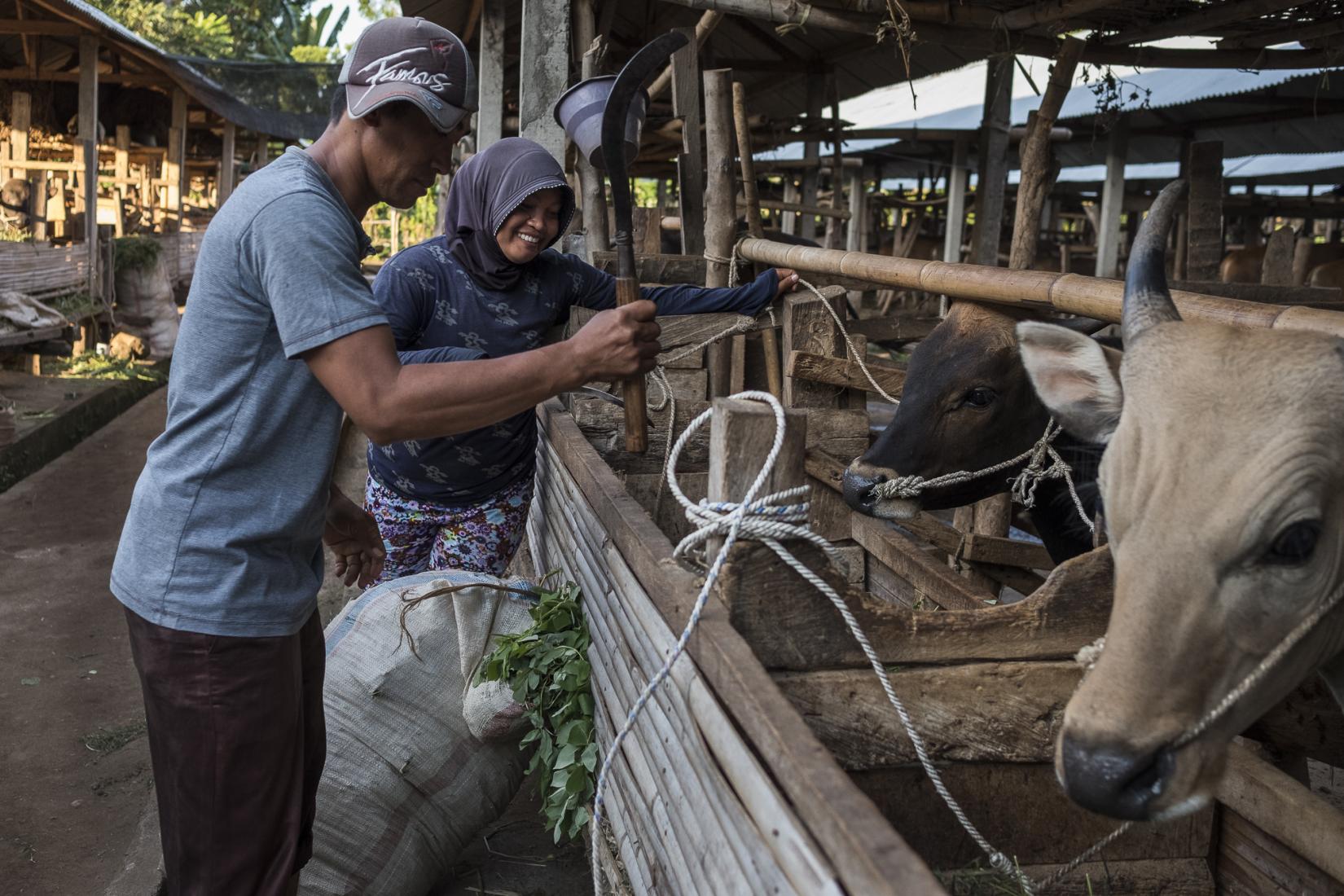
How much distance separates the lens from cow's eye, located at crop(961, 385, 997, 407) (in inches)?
138

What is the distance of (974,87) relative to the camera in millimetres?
17266

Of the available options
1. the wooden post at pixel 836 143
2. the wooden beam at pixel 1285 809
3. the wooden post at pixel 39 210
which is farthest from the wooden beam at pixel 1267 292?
the wooden post at pixel 39 210

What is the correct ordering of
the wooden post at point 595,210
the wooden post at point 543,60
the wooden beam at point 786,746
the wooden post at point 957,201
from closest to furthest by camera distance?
the wooden beam at point 786,746
the wooden post at point 595,210
the wooden post at point 543,60
the wooden post at point 957,201

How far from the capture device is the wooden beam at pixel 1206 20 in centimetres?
448

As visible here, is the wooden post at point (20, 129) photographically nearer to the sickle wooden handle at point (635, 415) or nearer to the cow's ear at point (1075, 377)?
the sickle wooden handle at point (635, 415)

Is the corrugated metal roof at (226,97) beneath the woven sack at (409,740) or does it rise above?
above

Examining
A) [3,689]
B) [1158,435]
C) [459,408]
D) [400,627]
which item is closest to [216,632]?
[459,408]

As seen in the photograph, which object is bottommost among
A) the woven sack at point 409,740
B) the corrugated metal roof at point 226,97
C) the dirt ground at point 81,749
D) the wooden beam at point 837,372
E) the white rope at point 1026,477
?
the dirt ground at point 81,749

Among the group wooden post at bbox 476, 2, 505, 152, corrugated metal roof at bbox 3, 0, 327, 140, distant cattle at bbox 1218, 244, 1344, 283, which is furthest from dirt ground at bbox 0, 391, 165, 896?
distant cattle at bbox 1218, 244, 1344, 283

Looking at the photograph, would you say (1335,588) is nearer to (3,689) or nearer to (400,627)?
(400,627)

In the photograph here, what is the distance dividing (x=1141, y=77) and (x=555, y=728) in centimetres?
1307

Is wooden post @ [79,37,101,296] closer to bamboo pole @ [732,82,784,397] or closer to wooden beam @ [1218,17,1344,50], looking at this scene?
bamboo pole @ [732,82,784,397]

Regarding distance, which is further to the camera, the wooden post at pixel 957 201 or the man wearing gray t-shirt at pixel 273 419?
the wooden post at pixel 957 201

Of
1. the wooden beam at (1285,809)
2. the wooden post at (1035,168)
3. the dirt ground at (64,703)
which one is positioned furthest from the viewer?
the wooden post at (1035,168)
